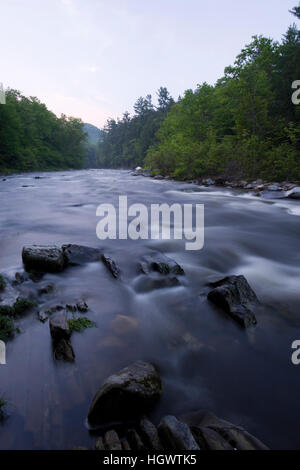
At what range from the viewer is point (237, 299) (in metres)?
2.91

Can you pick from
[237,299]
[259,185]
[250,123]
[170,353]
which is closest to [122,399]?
[170,353]

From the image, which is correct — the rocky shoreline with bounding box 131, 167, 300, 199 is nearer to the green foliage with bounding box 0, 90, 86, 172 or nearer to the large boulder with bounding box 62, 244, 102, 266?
the large boulder with bounding box 62, 244, 102, 266

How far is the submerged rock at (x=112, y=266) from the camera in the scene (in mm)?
3717

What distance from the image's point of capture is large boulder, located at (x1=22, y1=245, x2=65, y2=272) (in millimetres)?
3566

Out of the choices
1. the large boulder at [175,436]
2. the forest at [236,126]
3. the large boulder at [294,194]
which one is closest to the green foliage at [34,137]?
the forest at [236,126]

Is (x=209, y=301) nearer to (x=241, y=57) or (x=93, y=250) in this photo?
(x=93, y=250)

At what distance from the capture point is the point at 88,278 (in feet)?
11.7

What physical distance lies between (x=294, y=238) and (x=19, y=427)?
250 inches

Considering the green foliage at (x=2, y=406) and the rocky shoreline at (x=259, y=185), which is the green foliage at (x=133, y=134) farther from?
the green foliage at (x=2, y=406)

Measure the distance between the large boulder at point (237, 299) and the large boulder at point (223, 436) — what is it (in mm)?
1176

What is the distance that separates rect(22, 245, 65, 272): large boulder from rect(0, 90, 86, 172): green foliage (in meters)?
32.3

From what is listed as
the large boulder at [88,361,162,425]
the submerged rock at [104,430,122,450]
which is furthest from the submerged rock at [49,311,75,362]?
the submerged rock at [104,430,122,450]

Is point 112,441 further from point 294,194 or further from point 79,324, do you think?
point 294,194

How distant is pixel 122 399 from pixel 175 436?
0.41 meters
